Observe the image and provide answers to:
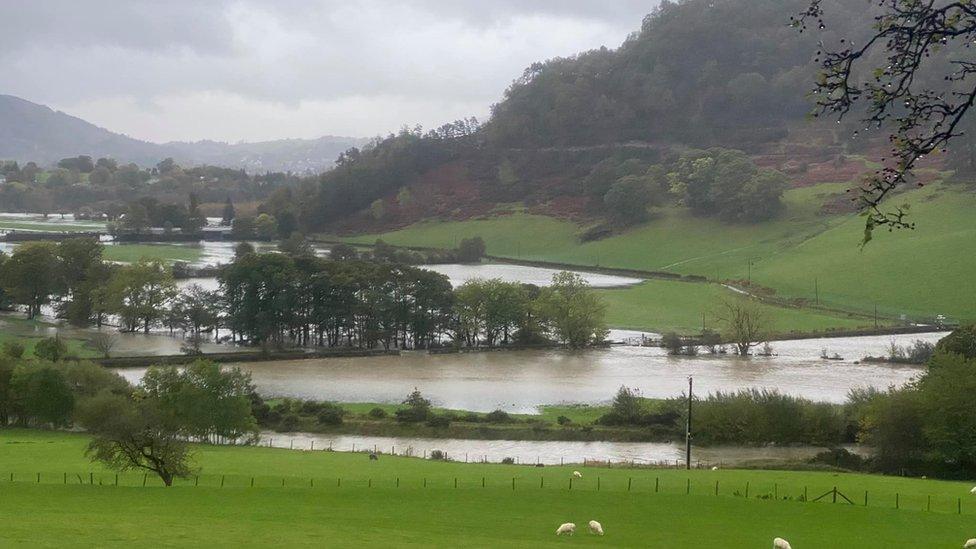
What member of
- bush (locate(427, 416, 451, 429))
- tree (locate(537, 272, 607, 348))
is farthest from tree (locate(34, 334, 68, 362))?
tree (locate(537, 272, 607, 348))

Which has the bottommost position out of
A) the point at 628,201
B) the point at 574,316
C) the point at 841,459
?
the point at 841,459

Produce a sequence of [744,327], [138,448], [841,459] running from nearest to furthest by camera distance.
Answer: [138,448] < [841,459] < [744,327]

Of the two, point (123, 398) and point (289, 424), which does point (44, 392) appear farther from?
point (289, 424)

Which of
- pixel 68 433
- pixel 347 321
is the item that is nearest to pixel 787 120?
pixel 347 321

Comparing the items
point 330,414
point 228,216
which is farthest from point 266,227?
point 330,414

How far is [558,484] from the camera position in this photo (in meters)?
26.3

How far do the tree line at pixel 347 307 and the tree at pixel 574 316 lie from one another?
6 cm

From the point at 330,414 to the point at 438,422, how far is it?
457 centimetres

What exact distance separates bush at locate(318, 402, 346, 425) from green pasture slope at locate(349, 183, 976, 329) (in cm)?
2945

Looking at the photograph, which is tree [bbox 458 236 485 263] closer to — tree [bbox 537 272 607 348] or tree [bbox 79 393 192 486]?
tree [bbox 537 272 607 348]

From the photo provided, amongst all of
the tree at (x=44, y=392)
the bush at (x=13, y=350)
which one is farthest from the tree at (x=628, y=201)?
the tree at (x=44, y=392)

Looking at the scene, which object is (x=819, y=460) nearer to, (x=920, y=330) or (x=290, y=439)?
(x=290, y=439)

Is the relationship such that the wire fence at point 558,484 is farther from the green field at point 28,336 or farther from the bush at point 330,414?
the green field at point 28,336

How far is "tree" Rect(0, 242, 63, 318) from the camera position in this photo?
2571 inches
